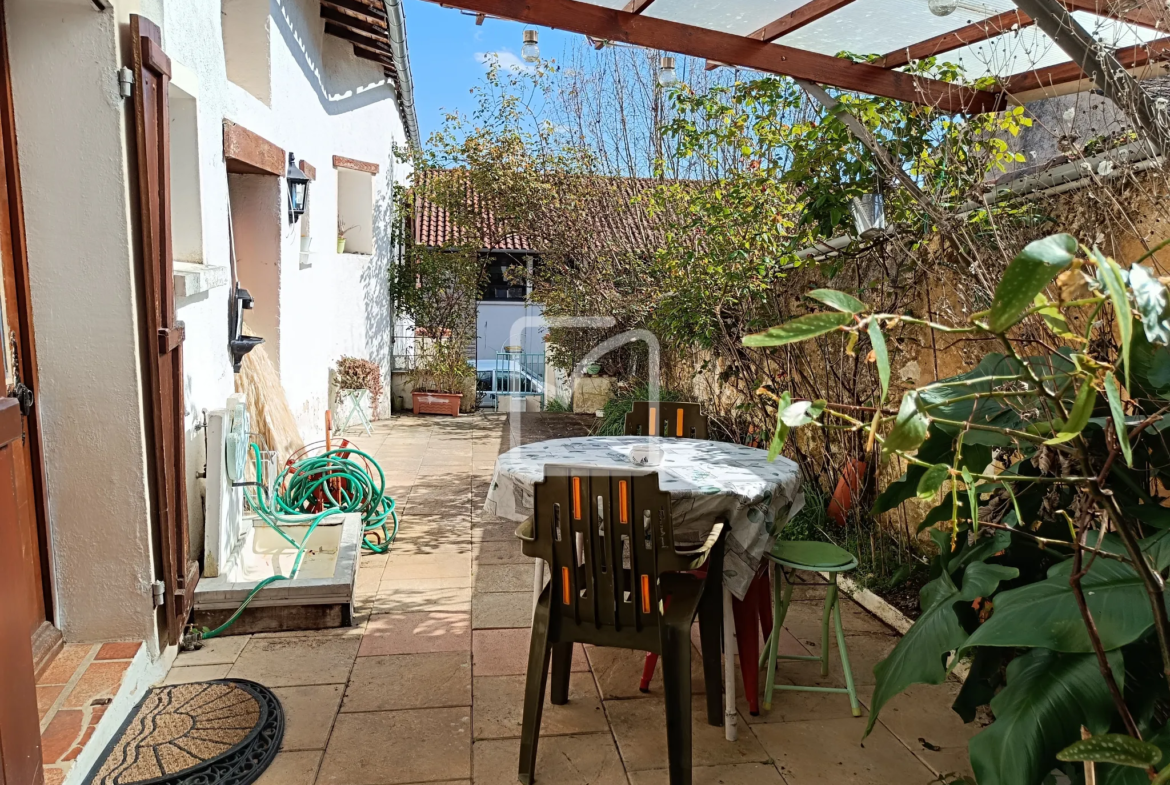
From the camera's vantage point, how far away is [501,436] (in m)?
9.30

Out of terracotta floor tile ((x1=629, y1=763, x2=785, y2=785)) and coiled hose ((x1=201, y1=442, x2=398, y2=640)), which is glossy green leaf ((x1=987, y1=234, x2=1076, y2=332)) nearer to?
terracotta floor tile ((x1=629, y1=763, x2=785, y2=785))

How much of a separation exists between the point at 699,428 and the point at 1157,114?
219cm

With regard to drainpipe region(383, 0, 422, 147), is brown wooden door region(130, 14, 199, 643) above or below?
below

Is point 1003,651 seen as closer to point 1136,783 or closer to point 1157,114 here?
point 1136,783

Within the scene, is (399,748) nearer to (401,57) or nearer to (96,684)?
(96,684)

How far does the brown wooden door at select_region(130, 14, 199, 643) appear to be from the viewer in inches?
118

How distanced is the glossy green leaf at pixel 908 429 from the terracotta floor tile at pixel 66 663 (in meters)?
3.00

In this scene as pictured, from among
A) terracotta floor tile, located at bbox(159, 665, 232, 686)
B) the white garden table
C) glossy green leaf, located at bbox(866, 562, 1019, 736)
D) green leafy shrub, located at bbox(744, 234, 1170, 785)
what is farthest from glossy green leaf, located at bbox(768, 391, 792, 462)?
terracotta floor tile, located at bbox(159, 665, 232, 686)

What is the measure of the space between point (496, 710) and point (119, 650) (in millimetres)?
1391

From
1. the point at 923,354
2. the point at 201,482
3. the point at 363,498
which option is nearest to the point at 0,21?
the point at 201,482

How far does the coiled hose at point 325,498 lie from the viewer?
4.57m

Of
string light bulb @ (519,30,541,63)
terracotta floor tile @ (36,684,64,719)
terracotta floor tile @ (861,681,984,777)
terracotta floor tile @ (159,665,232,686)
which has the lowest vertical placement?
terracotta floor tile @ (159,665,232,686)

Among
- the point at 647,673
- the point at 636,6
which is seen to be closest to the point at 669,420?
the point at 647,673

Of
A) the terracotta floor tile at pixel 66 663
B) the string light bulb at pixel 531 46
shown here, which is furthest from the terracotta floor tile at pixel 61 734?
the string light bulb at pixel 531 46
